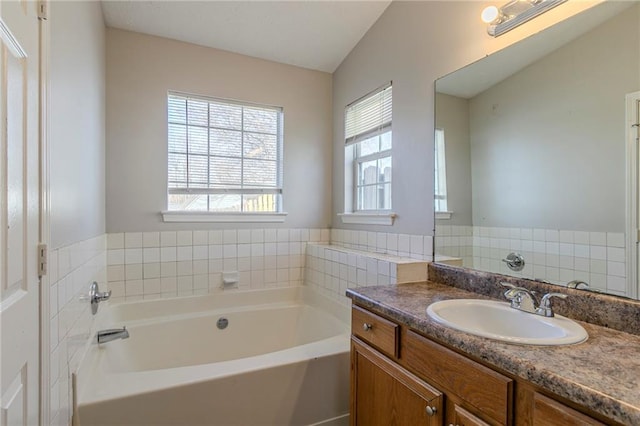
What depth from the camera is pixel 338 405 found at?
1.84 m

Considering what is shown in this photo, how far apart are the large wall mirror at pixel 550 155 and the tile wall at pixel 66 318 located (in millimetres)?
1790

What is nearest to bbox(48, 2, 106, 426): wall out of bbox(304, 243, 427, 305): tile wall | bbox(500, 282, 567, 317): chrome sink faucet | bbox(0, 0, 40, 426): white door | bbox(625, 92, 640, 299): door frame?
bbox(0, 0, 40, 426): white door

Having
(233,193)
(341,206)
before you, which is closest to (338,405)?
(341,206)

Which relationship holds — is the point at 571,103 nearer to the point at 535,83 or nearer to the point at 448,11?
the point at 535,83

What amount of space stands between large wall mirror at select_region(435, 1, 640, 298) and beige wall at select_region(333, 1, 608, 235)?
4.2 inches

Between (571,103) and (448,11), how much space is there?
966 mm

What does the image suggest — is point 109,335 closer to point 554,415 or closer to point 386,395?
point 386,395

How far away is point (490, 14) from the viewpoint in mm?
1588

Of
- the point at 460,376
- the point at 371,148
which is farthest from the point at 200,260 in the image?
the point at 460,376

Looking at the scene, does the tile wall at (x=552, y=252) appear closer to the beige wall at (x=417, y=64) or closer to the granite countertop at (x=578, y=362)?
the granite countertop at (x=578, y=362)

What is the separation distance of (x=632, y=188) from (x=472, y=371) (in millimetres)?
856

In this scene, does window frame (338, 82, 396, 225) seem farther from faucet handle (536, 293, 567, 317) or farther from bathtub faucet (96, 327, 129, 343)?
bathtub faucet (96, 327, 129, 343)

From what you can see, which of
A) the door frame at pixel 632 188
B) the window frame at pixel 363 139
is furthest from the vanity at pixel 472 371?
the window frame at pixel 363 139

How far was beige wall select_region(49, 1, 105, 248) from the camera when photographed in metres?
1.18
